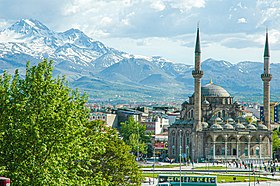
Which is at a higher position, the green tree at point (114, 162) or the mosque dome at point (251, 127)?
the mosque dome at point (251, 127)

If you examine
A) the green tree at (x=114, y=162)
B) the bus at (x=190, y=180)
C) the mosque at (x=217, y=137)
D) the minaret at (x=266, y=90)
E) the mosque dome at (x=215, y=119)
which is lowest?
the bus at (x=190, y=180)

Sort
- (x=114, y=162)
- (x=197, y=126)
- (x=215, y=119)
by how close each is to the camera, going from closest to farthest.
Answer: (x=114, y=162), (x=197, y=126), (x=215, y=119)

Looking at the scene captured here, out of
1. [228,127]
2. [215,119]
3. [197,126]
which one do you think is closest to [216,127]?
[228,127]

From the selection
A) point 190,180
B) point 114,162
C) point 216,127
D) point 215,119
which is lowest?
point 190,180

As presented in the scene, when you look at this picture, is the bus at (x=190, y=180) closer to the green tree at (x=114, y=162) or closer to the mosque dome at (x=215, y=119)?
the green tree at (x=114, y=162)

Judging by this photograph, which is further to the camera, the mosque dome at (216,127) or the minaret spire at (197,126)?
→ the mosque dome at (216,127)

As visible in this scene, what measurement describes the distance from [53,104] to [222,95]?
10896cm

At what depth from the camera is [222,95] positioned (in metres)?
147

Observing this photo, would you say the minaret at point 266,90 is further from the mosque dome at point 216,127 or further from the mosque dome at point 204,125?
the mosque dome at point 204,125

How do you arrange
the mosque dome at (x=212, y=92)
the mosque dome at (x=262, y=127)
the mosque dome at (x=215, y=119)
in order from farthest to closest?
the mosque dome at (x=212, y=92) < the mosque dome at (x=215, y=119) < the mosque dome at (x=262, y=127)

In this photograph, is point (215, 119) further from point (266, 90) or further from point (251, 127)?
point (266, 90)

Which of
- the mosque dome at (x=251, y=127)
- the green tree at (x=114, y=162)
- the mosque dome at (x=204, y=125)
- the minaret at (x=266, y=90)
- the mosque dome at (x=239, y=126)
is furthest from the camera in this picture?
the minaret at (x=266, y=90)

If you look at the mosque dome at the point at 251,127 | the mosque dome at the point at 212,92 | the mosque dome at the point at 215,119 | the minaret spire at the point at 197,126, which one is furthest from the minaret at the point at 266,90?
the minaret spire at the point at 197,126

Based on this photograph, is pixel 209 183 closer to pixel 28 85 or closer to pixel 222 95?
pixel 28 85
